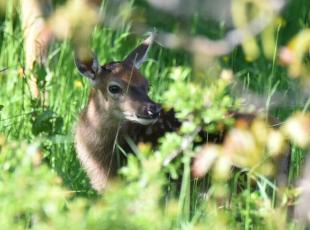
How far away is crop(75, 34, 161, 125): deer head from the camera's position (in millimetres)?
6016

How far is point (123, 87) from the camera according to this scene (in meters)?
6.23

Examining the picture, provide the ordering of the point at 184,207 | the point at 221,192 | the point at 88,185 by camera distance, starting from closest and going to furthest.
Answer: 1. the point at 221,192
2. the point at 184,207
3. the point at 88,185

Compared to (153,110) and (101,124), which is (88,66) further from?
(153,110)

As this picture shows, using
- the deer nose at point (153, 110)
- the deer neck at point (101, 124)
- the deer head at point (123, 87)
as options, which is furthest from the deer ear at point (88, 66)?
the deer nose at point (153, 110)

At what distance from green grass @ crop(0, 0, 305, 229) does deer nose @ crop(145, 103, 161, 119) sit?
1.22ft

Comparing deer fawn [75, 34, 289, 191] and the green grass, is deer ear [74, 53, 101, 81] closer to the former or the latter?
deer fawn [75, 34, 289, 191]

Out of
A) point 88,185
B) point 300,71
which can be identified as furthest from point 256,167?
point 88,185

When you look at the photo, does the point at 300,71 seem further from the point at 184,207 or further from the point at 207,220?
the point at 184,207

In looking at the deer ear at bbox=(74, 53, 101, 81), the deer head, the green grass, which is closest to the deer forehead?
the deer head

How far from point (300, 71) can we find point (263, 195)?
942 mm

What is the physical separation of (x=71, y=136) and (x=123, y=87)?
417 millimetres

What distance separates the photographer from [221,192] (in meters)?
3.91

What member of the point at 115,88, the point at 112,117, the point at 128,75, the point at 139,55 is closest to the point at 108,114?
the point at 112,117

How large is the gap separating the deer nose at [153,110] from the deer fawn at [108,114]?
66mm
